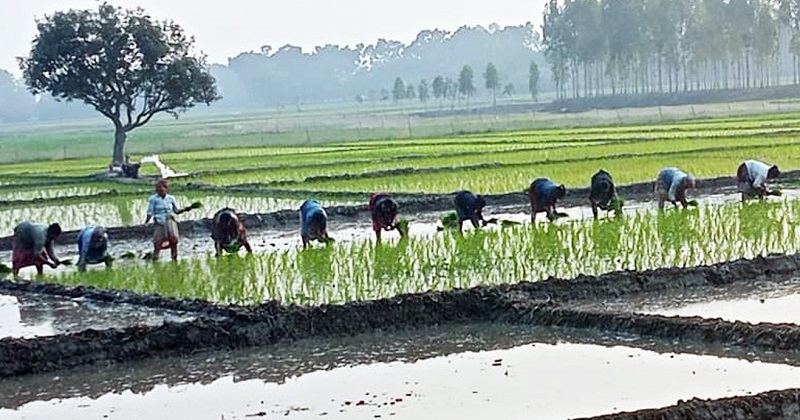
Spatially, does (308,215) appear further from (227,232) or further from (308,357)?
(308,357)

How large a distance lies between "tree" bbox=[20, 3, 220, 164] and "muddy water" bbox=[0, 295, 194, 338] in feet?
73.4

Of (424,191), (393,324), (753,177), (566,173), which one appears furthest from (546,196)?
(566,173)

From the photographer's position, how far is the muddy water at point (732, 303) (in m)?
9.45

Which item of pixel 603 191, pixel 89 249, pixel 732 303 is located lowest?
pixel 732 303

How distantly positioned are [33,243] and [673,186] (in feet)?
24.1

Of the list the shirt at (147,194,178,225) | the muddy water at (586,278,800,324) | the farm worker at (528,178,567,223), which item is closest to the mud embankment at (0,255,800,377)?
the muddy water at (586,278,800,324)

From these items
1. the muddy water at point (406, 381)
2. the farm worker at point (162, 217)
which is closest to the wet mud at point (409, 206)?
the farm worker at point (162, 217)

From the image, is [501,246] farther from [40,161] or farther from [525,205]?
[40,161]

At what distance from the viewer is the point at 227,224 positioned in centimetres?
1345

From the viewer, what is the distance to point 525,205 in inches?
748

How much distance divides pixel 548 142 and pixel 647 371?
24.5 metres

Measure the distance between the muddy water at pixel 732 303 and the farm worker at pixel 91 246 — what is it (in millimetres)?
5410

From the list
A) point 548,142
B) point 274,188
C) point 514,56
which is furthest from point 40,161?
point 514,56

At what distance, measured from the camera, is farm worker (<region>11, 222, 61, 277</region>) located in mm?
12750
